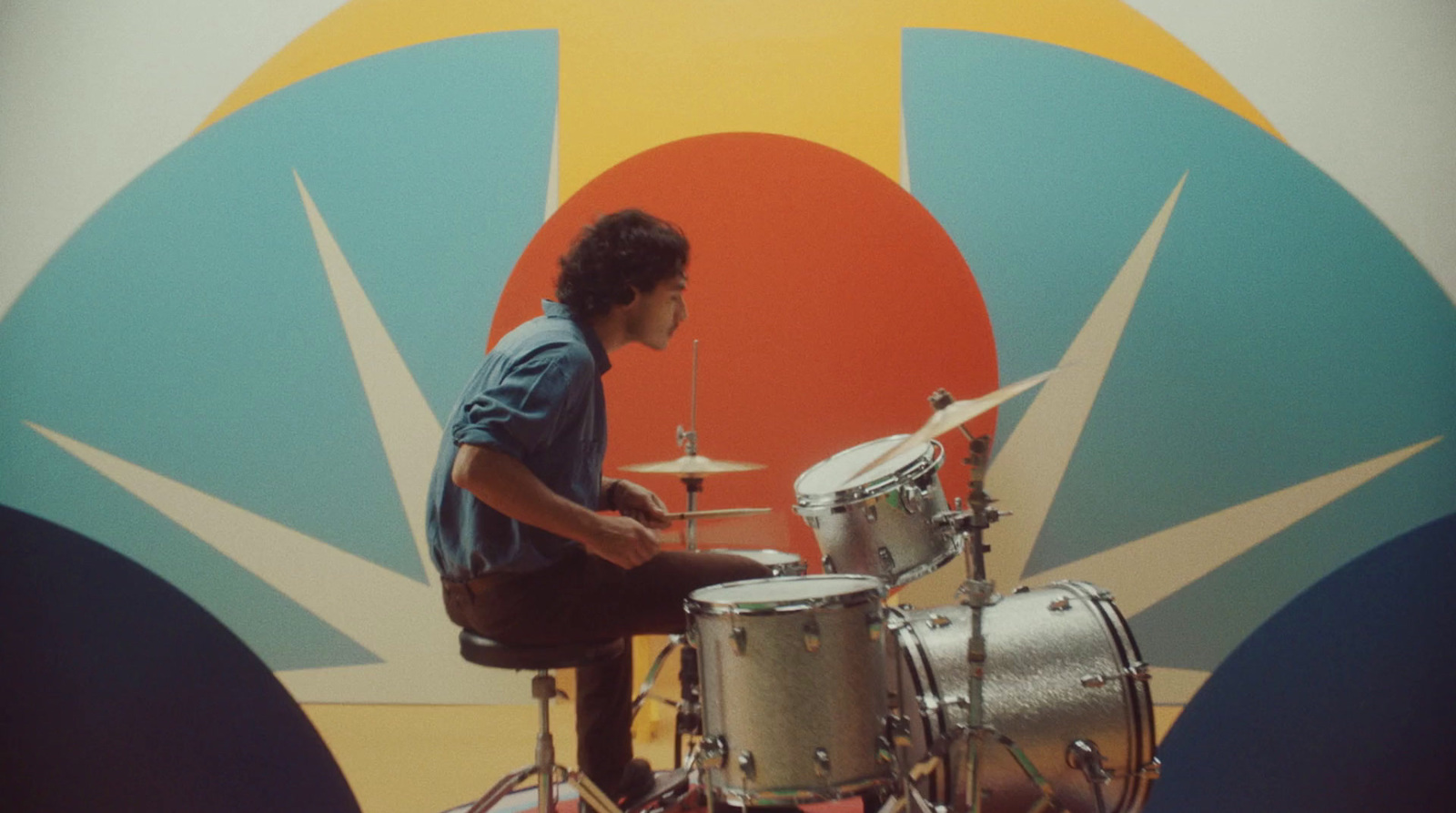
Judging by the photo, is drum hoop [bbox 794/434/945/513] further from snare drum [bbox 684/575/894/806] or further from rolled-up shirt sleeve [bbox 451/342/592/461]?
rolled-up shirt sleeve [bbox 451/342/592/461]

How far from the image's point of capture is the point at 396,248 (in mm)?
3166

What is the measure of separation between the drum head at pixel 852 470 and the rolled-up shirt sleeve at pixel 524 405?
0.71 metres

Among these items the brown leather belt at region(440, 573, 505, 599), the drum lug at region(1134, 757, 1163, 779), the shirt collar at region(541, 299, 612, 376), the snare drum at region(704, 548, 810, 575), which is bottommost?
the drum lug at region(1134, 757, 1163, 779)

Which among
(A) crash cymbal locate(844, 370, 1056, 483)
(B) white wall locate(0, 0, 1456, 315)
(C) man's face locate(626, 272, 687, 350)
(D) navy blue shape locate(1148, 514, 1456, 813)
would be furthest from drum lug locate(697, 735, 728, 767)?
(B) white wall locate(0, 0, 1456, 315)

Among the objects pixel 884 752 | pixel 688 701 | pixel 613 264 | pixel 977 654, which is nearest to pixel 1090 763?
pixel 977 654

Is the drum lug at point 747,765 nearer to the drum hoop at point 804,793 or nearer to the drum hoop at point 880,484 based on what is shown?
the drum hoop at point 804,793

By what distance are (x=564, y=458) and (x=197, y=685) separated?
5.46 feet

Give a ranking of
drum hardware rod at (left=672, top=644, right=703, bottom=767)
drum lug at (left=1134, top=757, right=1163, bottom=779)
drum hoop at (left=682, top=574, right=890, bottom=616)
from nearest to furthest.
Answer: drum hoop at (left=682, top=574, right=890, bottom=616)
drum lug at (left=1134, top=757, right=1163, bottom=779)
drum hardware rod at (left=672, top=644, right=703, bottom=767)

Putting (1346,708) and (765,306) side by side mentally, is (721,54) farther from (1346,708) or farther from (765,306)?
(1346,708)

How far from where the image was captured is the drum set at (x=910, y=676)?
195 centimetres

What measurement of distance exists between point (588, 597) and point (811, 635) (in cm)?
44

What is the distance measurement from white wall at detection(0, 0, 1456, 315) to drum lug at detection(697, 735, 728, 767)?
2.41 m

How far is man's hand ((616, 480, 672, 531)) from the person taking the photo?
2.46m

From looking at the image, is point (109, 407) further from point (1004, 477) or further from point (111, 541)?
point (1004, 477)
